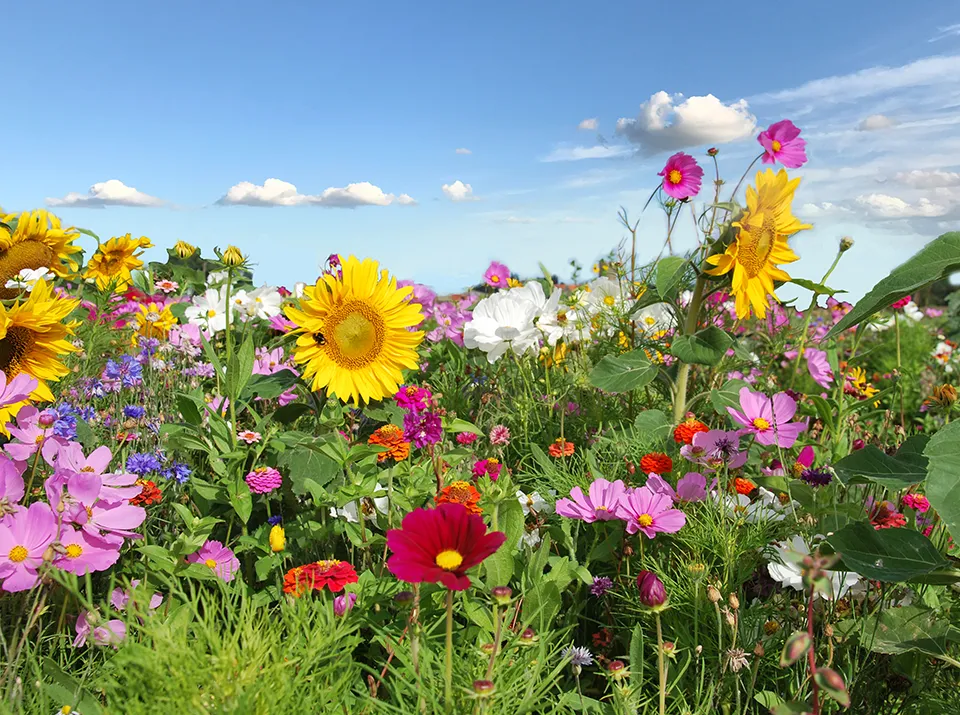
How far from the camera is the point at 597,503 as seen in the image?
1.67m

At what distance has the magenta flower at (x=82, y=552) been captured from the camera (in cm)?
152

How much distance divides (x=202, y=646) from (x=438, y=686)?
39 cm

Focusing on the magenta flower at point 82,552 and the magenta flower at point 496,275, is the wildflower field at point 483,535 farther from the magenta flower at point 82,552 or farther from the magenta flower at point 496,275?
the magenta flower at point 496,275

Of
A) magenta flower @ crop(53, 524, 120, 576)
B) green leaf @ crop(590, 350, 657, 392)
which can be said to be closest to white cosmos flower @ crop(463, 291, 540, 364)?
green leaf @ crop(590, 350, 657, 392)

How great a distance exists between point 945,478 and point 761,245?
118cm

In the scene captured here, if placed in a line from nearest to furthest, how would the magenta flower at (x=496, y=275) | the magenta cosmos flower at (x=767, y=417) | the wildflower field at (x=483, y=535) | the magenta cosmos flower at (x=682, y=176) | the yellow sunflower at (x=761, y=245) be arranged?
1. the wildflower field at (x=483, y=535)
2. the magenta cosmos flower at (x=767, y=417)
3. the yellow sunflower at (x=761, y=245)
4. the magenta cosmos flower at (x=682, y=176)
5. the magenta flower at (x=496, y=275)

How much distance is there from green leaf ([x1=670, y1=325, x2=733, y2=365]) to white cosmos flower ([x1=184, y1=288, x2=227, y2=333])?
209cm

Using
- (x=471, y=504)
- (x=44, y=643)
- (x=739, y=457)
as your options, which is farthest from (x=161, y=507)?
(x=739, y=457)

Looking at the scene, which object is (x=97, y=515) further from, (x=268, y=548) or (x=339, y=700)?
(x=339, y=700)

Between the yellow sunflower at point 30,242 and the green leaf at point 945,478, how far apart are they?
9.31 feet

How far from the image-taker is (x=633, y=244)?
2938 millimetres

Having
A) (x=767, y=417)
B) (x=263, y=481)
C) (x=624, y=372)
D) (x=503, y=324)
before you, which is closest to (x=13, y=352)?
(x=263, y=481)

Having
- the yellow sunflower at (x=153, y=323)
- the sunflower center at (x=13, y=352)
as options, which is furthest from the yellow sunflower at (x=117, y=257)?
the sunflower center at (x=13, y=352)

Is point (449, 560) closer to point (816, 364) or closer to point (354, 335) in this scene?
point (354, 335)
